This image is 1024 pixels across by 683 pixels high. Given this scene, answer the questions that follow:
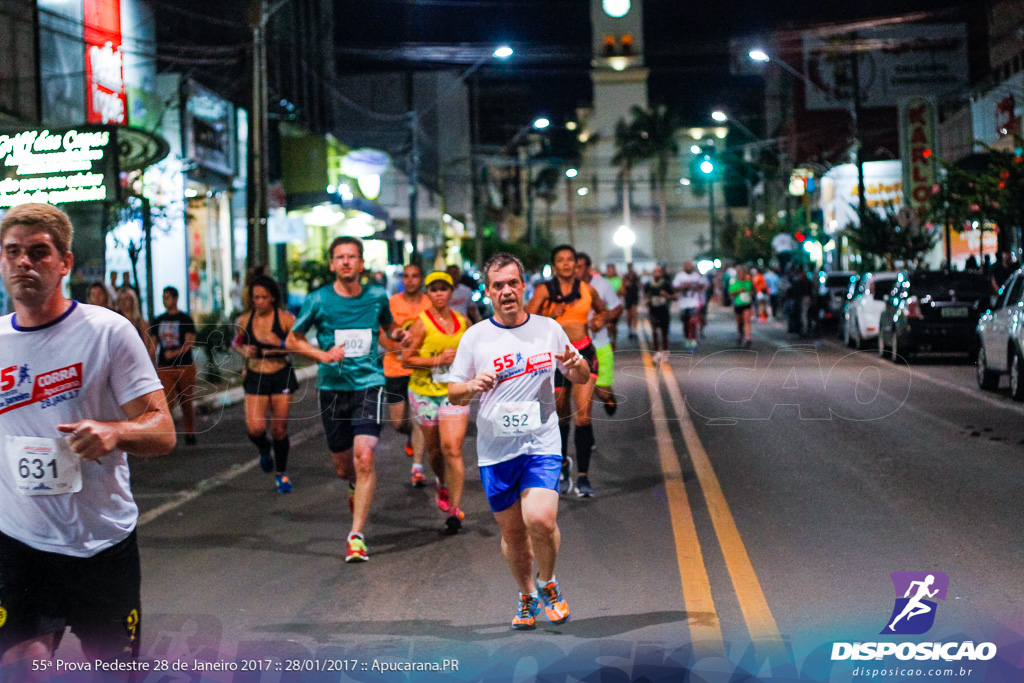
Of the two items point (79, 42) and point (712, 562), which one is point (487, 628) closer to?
point (712, 562)

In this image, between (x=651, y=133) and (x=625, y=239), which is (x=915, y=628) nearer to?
(x=651, y=133)

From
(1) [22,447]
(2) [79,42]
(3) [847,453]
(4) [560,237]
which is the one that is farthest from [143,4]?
(4) [560,237]

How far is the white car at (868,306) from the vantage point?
26.8 metres

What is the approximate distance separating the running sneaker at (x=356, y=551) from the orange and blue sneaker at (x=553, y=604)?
1.95 metres

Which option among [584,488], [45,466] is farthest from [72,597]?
[584,488]

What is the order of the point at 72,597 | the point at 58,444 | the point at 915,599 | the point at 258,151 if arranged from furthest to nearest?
1. the point at 258,151
2. the point at 915,599
3. the point at 72,597
4. the point at 58,444

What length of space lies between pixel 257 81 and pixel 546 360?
1658cm

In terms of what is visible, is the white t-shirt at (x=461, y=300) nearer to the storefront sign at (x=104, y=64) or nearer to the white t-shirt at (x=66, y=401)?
the storefront sign at (x=104, y=64)

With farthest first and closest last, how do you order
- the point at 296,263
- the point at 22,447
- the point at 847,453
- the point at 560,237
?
the point at 560,237, the point at 296,263, the point at 847,453, the point at 22,447

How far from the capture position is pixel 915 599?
6.38 meters

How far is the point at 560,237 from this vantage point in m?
121

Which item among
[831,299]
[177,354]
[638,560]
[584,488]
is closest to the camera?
[638,560]

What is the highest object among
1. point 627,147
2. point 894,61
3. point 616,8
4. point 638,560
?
point 627,147

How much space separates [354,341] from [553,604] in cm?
308
